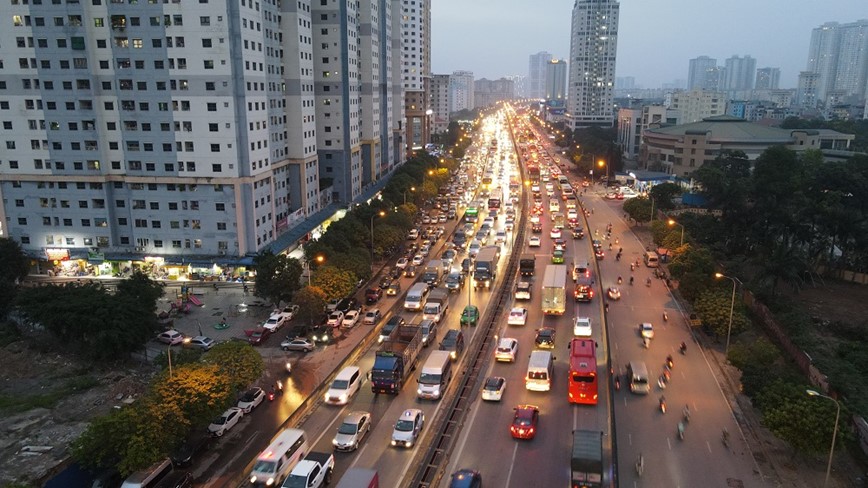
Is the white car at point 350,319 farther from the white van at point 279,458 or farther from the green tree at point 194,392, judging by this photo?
the white van at point 279,458

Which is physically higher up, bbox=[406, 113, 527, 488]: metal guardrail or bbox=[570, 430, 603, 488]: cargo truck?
bbox=[570, 430, 603, 488]: cargo truck

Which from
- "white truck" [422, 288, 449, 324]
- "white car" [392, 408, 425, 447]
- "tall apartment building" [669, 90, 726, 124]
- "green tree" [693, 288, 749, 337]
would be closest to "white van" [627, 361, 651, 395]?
"green tree" [693, 288, 749, 337]

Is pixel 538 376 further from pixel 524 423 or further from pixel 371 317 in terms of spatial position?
pixel 371 317

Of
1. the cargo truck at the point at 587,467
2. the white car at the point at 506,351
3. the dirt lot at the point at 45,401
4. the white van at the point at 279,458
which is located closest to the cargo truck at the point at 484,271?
the white car at the point at 506,351

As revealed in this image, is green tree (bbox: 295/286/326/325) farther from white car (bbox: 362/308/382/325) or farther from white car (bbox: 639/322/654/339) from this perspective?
white car (bbox: 639/322/654/339)

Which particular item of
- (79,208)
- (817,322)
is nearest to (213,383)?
(79,208)

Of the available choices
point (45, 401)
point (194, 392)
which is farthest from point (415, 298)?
point (45, 401)
